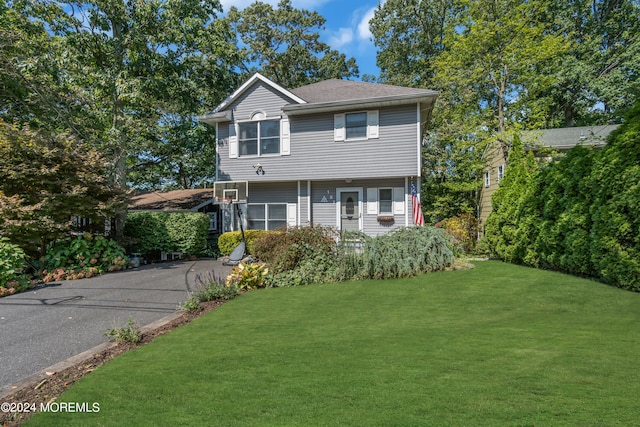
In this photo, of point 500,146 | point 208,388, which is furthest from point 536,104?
point 208,388

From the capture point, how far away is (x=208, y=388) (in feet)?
9.77

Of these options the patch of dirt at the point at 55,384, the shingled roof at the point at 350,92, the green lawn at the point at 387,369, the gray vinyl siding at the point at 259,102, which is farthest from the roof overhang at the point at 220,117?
the patch of dirt at the point at 55,384

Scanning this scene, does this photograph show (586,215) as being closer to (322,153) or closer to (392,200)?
(392,200)

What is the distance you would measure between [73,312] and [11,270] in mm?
3329

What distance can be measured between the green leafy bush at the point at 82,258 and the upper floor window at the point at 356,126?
9067 mm

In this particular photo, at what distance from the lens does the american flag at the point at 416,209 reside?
11680 millimetres

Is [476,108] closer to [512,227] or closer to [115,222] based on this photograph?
[512,227]

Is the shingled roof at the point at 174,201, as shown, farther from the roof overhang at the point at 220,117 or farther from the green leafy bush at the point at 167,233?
the roof overhang at the point at 220,117

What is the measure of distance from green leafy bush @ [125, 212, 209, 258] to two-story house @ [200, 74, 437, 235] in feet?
5.76

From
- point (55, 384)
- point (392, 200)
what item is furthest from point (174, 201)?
point (55, 384)

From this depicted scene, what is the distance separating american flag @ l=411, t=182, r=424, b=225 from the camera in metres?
11.7

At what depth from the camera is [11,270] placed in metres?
7.89

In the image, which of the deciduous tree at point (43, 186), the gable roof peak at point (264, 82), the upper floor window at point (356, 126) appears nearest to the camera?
the deciduous tree at point (43, 186)

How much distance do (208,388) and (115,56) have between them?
48.5 ft
